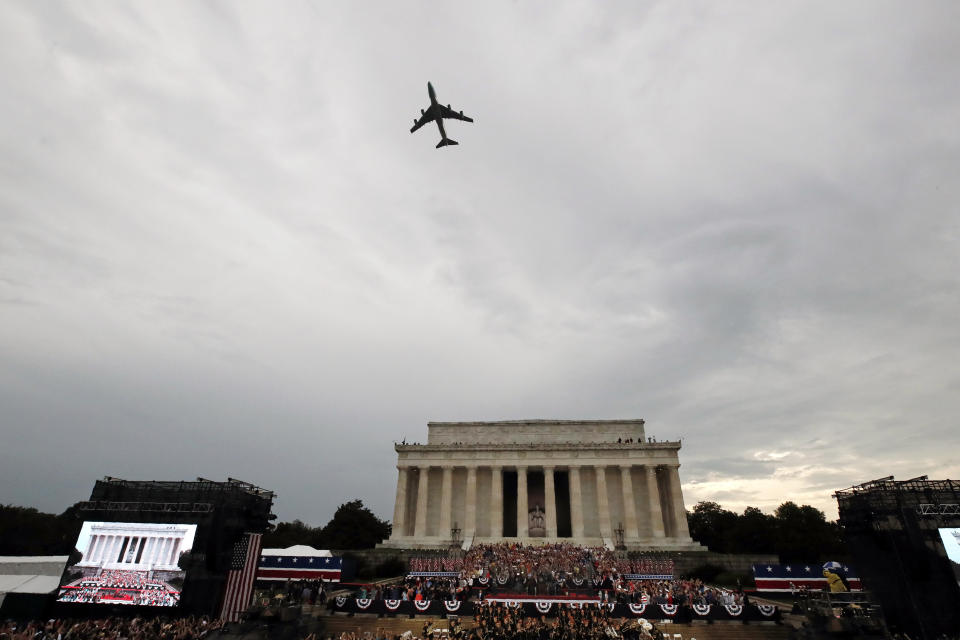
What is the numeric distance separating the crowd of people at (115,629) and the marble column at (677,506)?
4869 centimetres

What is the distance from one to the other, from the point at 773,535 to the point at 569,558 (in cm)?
3942

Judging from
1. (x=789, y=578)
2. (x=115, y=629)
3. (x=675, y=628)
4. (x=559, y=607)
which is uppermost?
(x=789, y=578)

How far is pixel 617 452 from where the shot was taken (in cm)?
6022

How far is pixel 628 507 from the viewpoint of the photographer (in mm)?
57688

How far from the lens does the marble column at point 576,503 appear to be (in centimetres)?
5775

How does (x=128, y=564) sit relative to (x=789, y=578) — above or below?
above

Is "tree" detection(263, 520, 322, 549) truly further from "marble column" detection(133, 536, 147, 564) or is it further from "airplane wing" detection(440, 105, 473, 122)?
"airplane wing" detection(440, 105, 473, 122)

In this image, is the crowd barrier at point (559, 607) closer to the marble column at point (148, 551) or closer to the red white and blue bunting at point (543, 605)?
the red white and blue bunting at point (543, 605)

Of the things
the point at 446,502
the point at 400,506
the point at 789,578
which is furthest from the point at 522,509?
the point at 789,578

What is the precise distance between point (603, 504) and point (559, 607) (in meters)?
34.8

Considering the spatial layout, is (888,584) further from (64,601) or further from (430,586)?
(64,601)

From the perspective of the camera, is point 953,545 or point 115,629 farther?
point 115,629

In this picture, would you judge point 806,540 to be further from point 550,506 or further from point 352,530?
point 352,530

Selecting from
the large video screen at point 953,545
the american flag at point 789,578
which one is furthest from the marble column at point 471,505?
the large video screen at point 953,545
